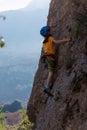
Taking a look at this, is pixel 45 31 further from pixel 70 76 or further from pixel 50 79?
pixel 70 76

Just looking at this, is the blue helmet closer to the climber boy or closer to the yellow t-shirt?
the climber boy

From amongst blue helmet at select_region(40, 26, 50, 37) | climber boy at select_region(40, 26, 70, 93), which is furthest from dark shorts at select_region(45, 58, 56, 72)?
blue helmet at select_region(40, 26, 50, 37)

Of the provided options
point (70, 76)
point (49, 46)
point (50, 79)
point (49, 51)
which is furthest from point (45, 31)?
point (70, 76)

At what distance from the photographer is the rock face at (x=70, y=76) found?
10.5 m

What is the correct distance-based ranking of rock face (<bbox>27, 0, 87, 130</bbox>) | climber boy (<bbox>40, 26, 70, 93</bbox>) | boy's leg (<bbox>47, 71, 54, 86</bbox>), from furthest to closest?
boy's leg (<bbox>47, 71, 54, 86</bbox>) < climber boy (<bbox>40, 26, 70, 93</bbox>) < rock face (<bbox>27, 0, 87, 130</bbox>)

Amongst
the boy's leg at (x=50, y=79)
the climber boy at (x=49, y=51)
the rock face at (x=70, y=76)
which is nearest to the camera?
the rock face at (x=70, y=76)

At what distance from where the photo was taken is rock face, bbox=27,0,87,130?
34.5 feet

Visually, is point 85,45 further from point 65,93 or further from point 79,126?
point 79,126

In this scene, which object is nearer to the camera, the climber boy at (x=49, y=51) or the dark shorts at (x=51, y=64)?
the climber boy at (x=49, y=51)

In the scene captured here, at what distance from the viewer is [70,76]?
1155cm

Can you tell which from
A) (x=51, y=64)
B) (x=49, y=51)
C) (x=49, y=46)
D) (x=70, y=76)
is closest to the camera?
(x=70, y=76)

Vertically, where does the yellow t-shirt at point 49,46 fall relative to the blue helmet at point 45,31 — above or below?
below

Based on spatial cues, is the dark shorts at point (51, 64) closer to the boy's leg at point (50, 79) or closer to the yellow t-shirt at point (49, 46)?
the boy's leg at point (50, 79)

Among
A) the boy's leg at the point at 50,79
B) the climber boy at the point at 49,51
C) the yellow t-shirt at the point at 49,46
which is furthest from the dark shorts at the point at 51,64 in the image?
the yellow t-shirt at the point at 49,46
